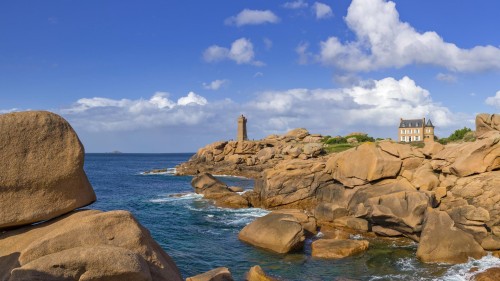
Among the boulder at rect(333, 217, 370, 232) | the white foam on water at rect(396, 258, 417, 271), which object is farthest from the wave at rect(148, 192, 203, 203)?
the white foam on water at rect(396, 258, 417, 271)

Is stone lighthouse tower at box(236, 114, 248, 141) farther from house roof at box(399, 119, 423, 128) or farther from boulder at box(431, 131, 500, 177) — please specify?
boulder at box(431, 131, 500, 177)

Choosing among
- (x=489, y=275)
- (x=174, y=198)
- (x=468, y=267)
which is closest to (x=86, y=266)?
(x=489, y=275)

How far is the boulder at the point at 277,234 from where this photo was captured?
26312mm

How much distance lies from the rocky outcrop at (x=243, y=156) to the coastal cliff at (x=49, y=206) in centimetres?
7175

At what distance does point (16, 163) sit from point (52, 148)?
2.96ft

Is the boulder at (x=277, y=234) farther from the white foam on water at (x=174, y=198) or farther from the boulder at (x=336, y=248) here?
the white foam on water at (x=174, y=198)

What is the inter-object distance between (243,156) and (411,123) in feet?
187

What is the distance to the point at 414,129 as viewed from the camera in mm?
119000

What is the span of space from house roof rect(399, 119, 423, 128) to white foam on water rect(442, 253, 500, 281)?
3950 inches

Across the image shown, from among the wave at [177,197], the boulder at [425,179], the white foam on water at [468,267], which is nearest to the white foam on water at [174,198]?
the wave at [177,197]

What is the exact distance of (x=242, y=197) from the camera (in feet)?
152

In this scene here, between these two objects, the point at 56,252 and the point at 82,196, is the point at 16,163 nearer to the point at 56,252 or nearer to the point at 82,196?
the point at 82,196

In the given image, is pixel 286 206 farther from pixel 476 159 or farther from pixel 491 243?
pixel 491 243

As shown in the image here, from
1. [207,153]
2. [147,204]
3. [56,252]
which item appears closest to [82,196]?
[56,252]
